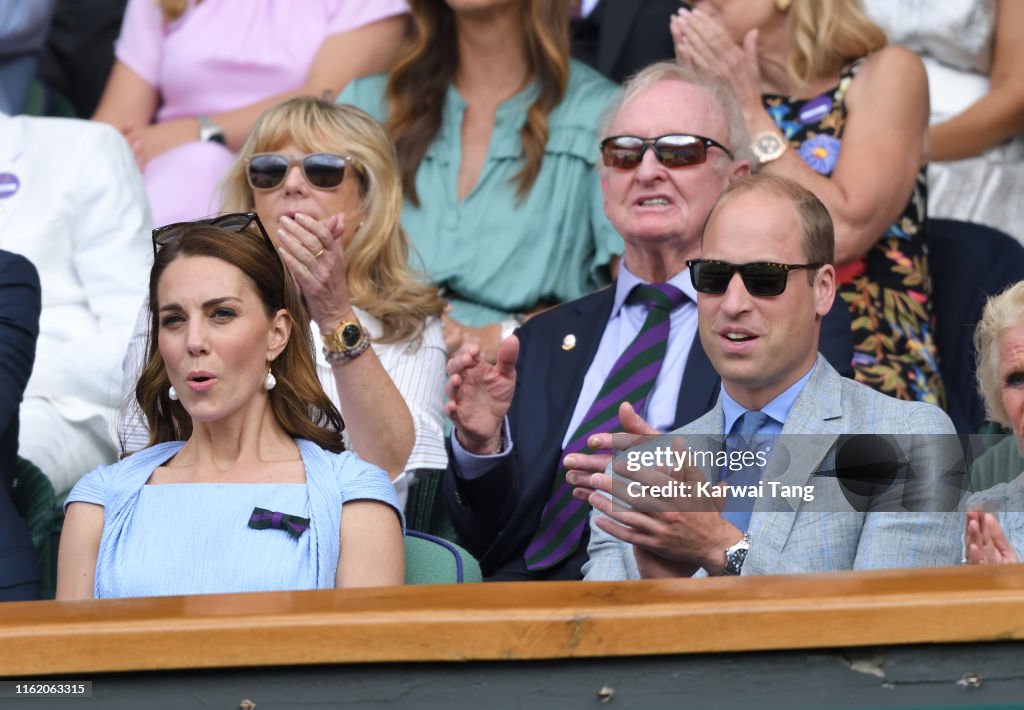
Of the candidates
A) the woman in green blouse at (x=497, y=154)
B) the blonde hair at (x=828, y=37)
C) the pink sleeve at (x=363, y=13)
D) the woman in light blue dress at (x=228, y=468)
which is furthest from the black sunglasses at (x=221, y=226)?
the pink sleeve at (x=363, y=13)

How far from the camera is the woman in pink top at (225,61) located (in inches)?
184

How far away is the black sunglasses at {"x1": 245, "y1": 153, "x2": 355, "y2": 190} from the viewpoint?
363 cm

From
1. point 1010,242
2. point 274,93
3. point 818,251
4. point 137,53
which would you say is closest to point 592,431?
point 818,251

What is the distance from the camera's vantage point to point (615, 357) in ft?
11.3

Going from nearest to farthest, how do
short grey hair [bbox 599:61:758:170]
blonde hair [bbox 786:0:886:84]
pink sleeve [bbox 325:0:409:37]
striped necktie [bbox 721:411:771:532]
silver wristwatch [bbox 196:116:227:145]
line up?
1. striped necktie [bbox 721:411:771:532]
2. short grey hair [bbox 599:61:758:170]
3. blonde hair [bbox 786:0:886:84]
4. silver wristwatch [bbox 196:116:227:145]
5. pink sleeve [bbox 325:0:409:37]

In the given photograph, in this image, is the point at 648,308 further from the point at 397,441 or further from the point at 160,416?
the point at 160,416

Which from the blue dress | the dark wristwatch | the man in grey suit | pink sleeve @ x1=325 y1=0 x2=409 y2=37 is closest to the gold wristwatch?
the blue dress

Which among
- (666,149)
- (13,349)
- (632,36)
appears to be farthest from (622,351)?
(632,36)

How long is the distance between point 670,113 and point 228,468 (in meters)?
1.30

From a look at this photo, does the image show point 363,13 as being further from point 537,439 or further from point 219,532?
point 219,532

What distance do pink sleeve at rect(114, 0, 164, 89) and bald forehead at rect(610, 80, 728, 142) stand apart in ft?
6.29

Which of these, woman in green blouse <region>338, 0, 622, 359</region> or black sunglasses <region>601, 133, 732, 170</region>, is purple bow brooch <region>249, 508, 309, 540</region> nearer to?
black sunglasses <region>601, 133, 732, 170</region>

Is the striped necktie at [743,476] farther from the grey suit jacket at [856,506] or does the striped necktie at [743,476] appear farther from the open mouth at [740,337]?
the open mouth at [740,337]

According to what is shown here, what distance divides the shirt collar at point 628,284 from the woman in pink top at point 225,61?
1.48 m
